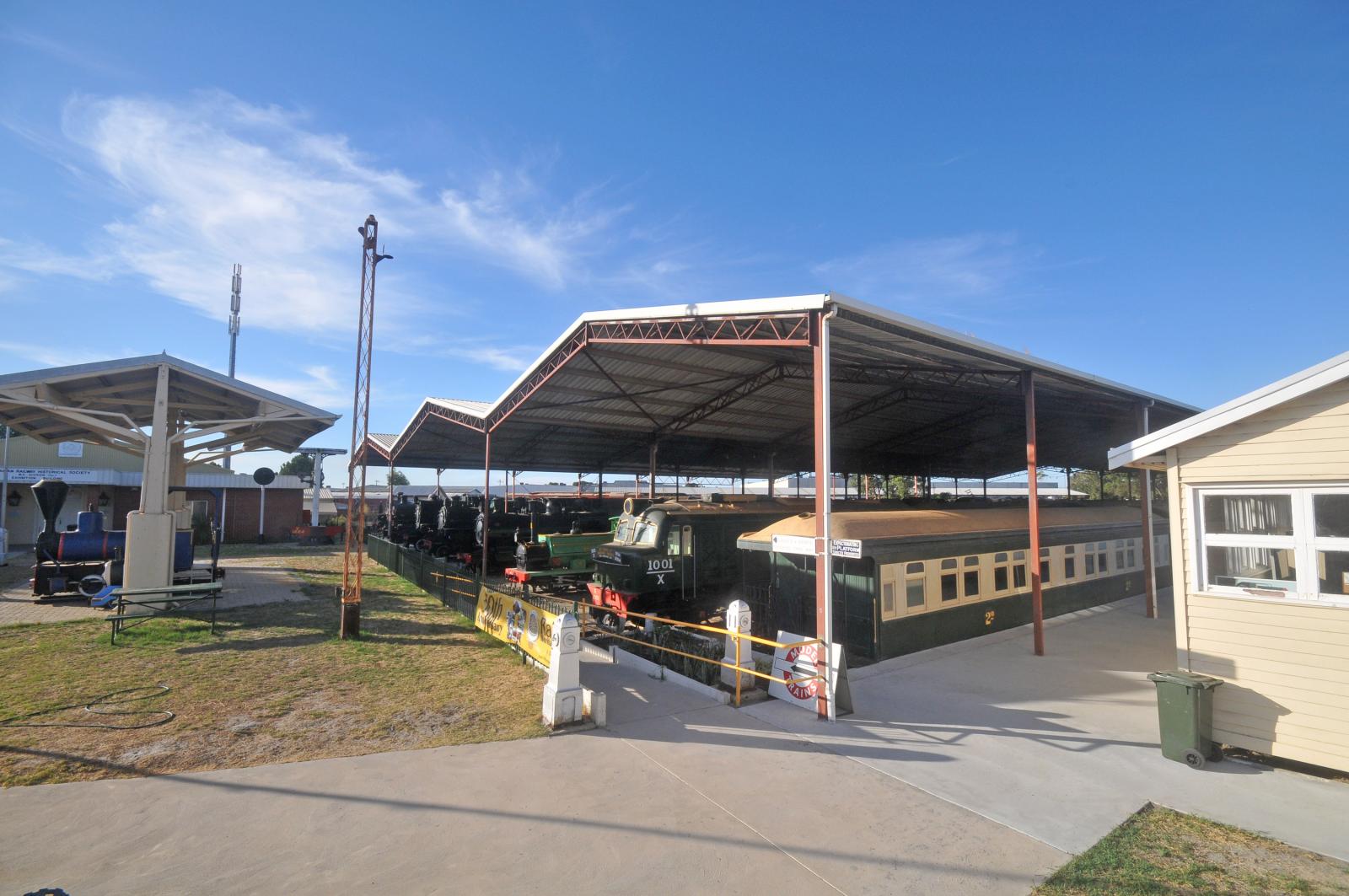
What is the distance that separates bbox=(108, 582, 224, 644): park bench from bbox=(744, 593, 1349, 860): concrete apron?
36.5 feet

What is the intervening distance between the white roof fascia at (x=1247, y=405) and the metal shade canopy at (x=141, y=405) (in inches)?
679

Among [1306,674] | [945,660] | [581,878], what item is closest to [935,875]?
[581,878]

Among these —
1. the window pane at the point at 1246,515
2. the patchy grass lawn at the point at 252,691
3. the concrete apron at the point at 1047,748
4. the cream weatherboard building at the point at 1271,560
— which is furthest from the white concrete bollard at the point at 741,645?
the window pane at the point at 1246,515

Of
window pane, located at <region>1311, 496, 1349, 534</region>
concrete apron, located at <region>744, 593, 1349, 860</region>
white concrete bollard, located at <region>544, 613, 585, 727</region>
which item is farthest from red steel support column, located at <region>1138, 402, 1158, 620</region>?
white concrete bollard, located at <region>544, 613, 585, 727</region>

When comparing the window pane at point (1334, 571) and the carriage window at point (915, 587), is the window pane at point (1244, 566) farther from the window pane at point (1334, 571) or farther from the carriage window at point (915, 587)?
the carriage window at point (915, 587)

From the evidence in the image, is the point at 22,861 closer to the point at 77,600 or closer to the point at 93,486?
the point at 77,600

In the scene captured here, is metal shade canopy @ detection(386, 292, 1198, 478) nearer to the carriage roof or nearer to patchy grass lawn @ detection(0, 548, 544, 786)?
the carriage roof

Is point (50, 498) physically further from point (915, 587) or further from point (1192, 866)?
point (1192, 866)

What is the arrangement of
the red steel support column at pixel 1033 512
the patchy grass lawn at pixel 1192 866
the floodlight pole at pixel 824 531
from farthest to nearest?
1. the red steel support column at pixel 1033 512
2. the floodlight pole at pixel 824 531
3. the patchy grass lawn at pixel 1192 866

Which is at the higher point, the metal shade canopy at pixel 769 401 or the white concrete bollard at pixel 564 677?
the metal shade canopy at pixel 769 401

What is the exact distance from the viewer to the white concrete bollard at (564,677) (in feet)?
24.2

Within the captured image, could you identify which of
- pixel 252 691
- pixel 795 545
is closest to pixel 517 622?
pixel 252 691

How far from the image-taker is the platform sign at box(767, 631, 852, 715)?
7941 millimetres

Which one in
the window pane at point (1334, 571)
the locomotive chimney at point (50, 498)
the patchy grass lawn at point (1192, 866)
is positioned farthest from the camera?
the locomotive chimney at point (50, 498)
